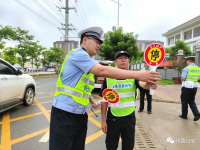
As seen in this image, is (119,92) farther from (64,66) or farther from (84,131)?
(64,66)

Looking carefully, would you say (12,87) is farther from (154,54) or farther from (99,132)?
(154,54)

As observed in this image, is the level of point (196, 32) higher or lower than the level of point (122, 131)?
higher

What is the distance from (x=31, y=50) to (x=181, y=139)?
19851mm

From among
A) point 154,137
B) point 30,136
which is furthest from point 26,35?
point 154,137

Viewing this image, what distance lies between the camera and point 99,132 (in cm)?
329

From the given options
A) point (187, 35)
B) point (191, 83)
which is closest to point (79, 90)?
point (191, 83)

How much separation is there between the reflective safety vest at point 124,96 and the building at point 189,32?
104 ft

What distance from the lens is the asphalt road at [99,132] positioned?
269 centimetres

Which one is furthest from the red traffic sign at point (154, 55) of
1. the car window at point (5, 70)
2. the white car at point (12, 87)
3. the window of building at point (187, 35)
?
the window of building at point (187, 35)

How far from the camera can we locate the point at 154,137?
9.82 feet

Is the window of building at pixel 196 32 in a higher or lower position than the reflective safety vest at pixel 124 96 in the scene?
higher

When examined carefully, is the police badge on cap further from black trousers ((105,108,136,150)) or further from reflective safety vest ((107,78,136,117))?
black trousers ((105,108,136,150))

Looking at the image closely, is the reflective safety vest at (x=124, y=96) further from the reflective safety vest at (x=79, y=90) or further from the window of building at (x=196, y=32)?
the window of building at (x=196, y=32)

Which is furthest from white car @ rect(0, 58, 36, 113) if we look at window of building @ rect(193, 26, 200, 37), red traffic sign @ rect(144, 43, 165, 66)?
window of building @ rect(193, 26, 200, 37)
